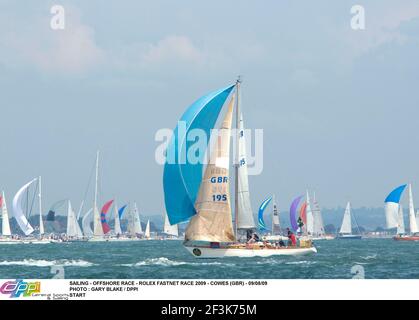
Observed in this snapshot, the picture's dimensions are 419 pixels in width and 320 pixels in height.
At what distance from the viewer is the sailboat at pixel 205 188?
128 ft

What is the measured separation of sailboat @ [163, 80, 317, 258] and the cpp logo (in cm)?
2508

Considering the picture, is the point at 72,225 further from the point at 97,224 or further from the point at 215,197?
the point at 215,197

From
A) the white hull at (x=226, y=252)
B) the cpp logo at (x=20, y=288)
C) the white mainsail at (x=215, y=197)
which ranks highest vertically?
the white mainsail at (x=215, y=197)

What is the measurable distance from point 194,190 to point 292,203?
277 feet

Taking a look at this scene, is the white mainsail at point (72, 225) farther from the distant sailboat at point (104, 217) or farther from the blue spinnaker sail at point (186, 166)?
the blue spinnaker sail at point (186, 166)

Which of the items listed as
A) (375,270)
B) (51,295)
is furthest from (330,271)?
(51,295)

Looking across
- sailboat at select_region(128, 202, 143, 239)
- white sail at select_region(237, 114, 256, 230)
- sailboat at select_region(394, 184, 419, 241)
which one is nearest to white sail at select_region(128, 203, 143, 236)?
sailboat at select_region(128, 202, 143, 239)

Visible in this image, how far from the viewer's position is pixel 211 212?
131 feet

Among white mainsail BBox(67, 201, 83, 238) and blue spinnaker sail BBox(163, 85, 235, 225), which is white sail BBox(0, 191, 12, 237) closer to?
white mainsail BBox(67, 201, 83, 238)

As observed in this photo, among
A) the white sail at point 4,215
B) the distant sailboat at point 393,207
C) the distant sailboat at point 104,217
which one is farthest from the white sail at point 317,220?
the white sail at point 4,215

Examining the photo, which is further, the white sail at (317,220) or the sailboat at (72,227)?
the white sail at (317,220)

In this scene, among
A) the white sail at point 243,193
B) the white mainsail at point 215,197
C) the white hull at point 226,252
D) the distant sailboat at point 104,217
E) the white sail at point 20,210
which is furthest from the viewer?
the distant sailboat at point 104,217

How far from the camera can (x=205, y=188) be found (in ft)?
130
